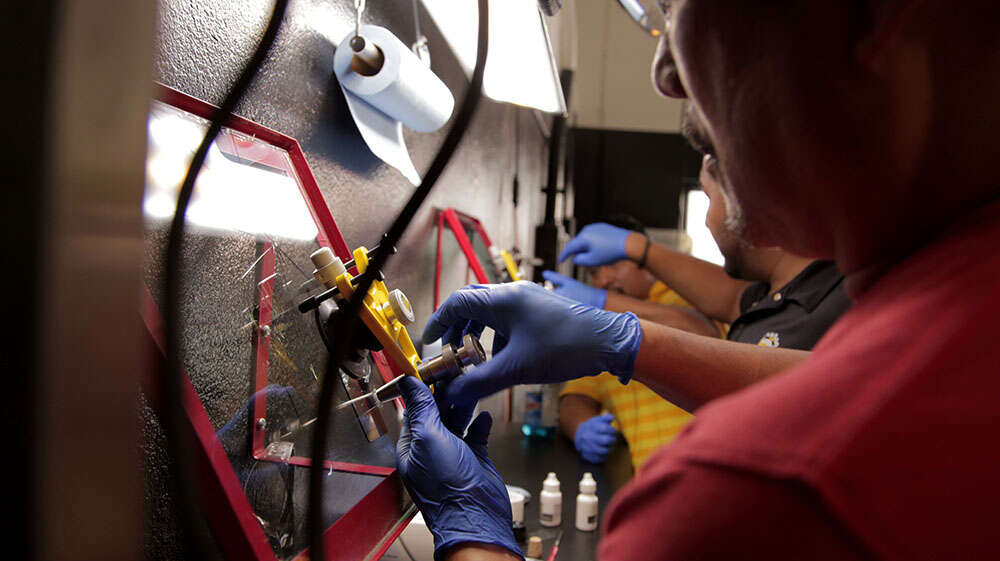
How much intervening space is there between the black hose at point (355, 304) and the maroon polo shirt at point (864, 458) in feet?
0.77

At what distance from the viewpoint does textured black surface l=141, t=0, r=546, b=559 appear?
0.64 meters

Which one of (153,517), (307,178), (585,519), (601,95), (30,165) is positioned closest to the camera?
(30,165)

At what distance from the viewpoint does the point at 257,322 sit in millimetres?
753

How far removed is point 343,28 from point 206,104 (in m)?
0.49

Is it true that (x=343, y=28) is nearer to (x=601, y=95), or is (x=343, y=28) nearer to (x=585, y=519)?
(x=585, y=519)

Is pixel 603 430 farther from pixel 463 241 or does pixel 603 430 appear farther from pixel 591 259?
pixel 463 241

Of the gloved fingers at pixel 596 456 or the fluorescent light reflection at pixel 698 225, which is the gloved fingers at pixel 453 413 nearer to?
the gloved fingers at pixel 596 456

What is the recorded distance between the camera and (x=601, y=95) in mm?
5719

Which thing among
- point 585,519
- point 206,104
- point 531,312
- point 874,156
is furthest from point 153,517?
point 585,519

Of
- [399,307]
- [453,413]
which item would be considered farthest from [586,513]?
[399,307]

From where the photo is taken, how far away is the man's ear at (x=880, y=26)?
0.38 m

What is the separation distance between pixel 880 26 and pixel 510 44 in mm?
940

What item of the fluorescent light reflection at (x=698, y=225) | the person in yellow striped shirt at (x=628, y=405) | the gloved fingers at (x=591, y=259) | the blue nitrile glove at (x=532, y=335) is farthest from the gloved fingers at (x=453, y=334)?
the fluorescent light reflection at (x=698, y=225)

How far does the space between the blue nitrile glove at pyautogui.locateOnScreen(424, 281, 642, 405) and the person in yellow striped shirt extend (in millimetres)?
883
